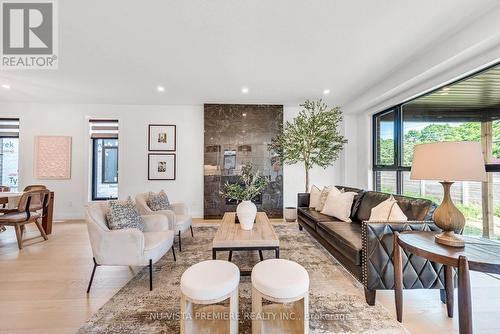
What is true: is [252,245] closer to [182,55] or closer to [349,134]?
[182,55]

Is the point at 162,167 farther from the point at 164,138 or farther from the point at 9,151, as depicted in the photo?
the point at 9,151

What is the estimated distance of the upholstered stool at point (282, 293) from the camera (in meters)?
1.46

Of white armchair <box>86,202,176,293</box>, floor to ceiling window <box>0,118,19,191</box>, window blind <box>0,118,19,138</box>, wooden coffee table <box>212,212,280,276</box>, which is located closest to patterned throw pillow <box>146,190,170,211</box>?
white armchair <box>86,202,176,293</box>

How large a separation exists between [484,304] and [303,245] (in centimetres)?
193

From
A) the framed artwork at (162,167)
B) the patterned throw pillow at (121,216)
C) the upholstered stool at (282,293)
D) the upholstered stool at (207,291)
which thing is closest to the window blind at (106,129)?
the framed artwork at (162,167)

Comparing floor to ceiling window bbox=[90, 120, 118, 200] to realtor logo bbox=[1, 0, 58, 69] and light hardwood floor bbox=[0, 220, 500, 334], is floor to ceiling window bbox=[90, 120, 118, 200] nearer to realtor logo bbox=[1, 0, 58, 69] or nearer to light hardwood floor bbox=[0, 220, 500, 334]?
realtor logo bbox=[1, 0, 58, 69]

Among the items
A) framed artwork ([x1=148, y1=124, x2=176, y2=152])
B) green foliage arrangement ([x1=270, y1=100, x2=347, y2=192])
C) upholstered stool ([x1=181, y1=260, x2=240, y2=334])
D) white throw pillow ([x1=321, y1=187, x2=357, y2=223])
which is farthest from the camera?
framed artwork ([x1=148, y1=124, x2=176, y2=152])

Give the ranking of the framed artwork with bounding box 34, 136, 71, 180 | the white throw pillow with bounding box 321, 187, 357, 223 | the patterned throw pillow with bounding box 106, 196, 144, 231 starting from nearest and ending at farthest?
the patterned throw pillow with bounding box 106, 196, 144, 231 → the white throw pillow with bounding box 321, 187, 357, 223 → the framed artwork with bounding box 34, 136, 71, 180

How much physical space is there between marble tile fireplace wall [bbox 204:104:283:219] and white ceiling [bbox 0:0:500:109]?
2.84ft

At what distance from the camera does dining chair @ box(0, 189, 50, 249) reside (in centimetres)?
332

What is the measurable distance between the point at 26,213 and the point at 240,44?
4.23 metres

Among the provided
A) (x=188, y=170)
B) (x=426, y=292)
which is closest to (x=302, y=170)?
(x=188, y=170)

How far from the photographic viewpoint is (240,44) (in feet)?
9.18

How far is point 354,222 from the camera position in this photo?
3207mm
